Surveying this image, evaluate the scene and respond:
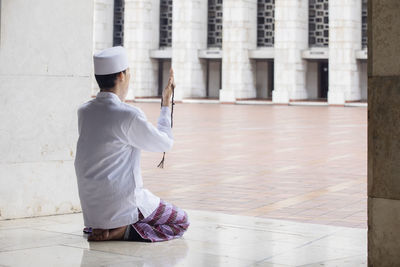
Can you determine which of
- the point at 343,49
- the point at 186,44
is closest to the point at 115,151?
the point at 343,49

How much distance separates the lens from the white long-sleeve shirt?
537cm

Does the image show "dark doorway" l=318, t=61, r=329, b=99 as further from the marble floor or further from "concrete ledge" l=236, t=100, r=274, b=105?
the marble floor

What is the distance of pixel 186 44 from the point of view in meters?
44.1

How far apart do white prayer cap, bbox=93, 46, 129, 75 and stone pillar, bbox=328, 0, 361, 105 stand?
34.7m

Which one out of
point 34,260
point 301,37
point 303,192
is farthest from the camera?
point 301,37

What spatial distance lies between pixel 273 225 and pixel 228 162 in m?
5.72

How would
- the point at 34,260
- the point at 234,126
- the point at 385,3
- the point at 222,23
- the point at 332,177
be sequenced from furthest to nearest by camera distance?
the point at 222,23 < the point at 234,126 < the point at 332,177 < the point at 34,260 < the point at 385,3

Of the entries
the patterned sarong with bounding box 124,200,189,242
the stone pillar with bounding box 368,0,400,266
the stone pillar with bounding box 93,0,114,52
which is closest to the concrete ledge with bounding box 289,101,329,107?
the stone pillar with bounding box 93,0,114,52

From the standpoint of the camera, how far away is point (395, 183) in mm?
4246

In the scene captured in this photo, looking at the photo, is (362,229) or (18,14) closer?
(362,229)

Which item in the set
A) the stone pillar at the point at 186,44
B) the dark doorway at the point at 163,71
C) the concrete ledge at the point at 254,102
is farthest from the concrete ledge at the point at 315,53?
the dark doorway at the point at 163,71

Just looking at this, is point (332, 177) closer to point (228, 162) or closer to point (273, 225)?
point (228, 162)

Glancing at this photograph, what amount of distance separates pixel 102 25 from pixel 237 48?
9757 mm

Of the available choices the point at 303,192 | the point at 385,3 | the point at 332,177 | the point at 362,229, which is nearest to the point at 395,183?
the point at 385,3
